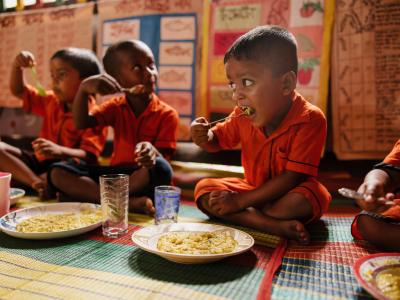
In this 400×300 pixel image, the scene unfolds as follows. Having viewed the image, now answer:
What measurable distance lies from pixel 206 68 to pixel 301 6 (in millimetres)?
553

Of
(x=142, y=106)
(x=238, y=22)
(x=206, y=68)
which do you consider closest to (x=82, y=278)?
(x=142, y=106)

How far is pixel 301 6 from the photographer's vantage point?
5.44ft

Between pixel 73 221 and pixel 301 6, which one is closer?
pixel 73 221

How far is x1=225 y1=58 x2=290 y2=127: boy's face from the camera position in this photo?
43.5 inches

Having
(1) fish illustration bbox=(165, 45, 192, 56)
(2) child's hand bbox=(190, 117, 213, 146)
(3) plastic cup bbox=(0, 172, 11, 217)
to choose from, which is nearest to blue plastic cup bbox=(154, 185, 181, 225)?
(2) child's hand bbox=(190, 117, 213, 146)

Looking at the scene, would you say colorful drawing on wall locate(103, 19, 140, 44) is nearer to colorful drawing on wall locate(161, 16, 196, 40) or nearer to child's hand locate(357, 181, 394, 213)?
colorful drawing on wall locate(161, 16, 196, 40)

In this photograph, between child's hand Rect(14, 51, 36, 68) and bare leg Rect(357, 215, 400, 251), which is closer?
bare leg Rect(357, 215, 400, 251)

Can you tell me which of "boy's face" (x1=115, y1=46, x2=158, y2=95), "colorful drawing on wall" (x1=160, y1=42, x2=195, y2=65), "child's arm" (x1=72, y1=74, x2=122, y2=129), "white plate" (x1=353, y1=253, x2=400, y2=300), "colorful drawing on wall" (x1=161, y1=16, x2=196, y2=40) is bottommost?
"white plate" (x1=353, y1=253, x2=400, y2=300)

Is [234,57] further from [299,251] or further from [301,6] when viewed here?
[301,6]

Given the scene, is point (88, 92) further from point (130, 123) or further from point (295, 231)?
point (295, 231)

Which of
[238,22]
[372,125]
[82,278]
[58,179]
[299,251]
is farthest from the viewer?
[238,22]

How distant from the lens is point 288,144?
1.16 m

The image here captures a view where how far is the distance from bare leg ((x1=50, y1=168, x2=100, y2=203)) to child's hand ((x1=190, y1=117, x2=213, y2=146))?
0.49 meters

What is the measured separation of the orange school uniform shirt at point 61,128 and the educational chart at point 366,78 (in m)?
1.15
